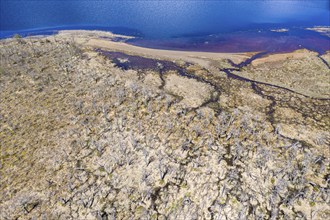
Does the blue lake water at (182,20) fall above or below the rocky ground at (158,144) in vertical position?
above

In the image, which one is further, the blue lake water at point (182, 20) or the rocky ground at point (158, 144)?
the blue lake water at point (182, 20)

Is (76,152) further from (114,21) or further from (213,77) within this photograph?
(114,21)

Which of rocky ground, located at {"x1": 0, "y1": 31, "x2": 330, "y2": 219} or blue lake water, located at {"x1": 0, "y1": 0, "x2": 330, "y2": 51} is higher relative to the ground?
blue lake water, located at {"x1": 0, "y1": 0, "x2": 330, "y2": 51}

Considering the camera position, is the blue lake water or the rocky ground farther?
the blue lake water

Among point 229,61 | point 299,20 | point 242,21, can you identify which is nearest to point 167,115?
point 229,61
